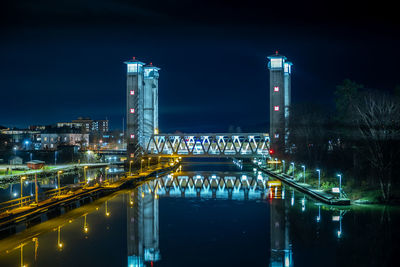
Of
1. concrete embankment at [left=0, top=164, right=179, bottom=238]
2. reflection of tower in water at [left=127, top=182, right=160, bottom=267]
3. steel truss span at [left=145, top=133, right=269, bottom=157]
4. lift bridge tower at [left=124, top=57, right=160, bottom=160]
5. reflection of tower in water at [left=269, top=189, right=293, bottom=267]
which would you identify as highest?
lift bridge tower at [left=124, top=57, right=160, bottom=160]

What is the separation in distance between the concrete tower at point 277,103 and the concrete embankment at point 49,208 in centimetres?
2669

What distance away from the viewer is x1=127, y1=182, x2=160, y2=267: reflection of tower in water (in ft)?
63.8

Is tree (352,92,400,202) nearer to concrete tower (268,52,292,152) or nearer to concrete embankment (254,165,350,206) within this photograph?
concrete embankment (254,165,350,206)

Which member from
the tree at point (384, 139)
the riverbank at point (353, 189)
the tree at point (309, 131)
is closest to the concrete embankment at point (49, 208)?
the riverbank at point (353, 189)

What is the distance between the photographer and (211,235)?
76.9 ft

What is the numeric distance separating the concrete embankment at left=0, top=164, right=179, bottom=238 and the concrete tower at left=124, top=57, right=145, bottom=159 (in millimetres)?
23192

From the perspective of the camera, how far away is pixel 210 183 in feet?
168

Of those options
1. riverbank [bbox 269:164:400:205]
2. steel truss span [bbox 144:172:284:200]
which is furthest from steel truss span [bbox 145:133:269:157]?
riverbank [bbox 269:164:400:205]

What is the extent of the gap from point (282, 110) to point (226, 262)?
48231mm

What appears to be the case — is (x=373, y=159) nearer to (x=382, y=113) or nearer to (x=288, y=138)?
(x=382, y=113)

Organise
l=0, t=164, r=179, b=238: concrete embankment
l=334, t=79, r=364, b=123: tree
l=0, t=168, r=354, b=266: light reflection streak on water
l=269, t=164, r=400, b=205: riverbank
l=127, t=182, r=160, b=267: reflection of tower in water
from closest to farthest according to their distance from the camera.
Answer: l=127, t=182, r=160, b=267: reflection of tower in water, l=0, t=168, r=354, b=266: light reflection streak on water, l=0, t=164, r=179, b=238: concrete embankment, l=269, t=164, r=400, b=205: riverbank, l=334, t=79, r=364, b=123: tree

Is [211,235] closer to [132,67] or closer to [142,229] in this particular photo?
[142,229]

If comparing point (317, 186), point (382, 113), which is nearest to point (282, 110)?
point (317, 186)

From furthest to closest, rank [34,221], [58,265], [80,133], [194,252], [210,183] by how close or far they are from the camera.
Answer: [80,133] < [210,183] < [34,221] < [194,252] < [58,265]
